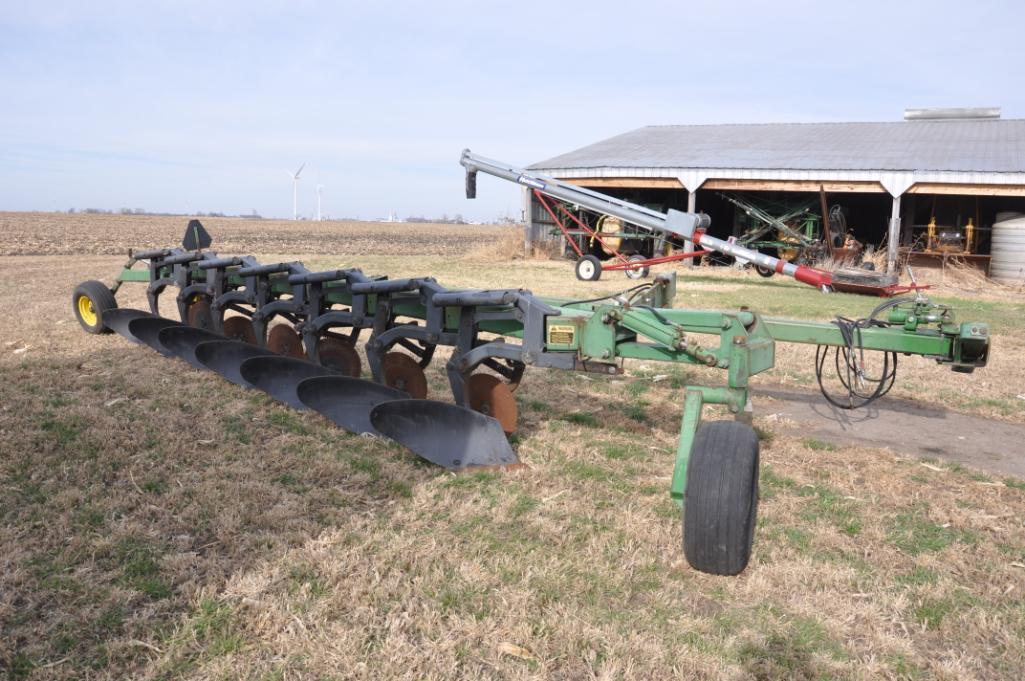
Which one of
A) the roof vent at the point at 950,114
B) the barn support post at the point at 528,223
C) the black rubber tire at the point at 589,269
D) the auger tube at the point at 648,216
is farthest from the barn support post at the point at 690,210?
the roof vent at the point at 950,114

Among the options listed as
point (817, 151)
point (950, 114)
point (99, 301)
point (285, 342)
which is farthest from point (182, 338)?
point (950, 114)

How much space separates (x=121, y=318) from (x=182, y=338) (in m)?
1.26

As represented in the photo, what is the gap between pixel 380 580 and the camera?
3.15 metres

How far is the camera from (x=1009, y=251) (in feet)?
54.4

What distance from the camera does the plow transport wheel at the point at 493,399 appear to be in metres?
4.88

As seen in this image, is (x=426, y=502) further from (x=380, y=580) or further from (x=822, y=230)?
(x=822, y=230)

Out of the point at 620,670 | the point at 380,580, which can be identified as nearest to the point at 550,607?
the point at 620,670

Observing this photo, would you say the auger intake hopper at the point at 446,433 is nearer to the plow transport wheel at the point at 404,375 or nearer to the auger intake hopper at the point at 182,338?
the plow transport wheel at the point at 404,375

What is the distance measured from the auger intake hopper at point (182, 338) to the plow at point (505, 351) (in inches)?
0.5

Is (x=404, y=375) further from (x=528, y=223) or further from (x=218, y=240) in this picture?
(x=218, y=240)

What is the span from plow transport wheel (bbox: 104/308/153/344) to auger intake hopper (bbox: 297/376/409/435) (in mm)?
3274

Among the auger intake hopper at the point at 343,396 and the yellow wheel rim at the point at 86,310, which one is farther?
the yellow wheel rim at the point at 86,310

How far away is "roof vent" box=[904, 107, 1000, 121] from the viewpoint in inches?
945

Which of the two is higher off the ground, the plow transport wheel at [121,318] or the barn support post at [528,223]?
the barn support post at [528,223]
